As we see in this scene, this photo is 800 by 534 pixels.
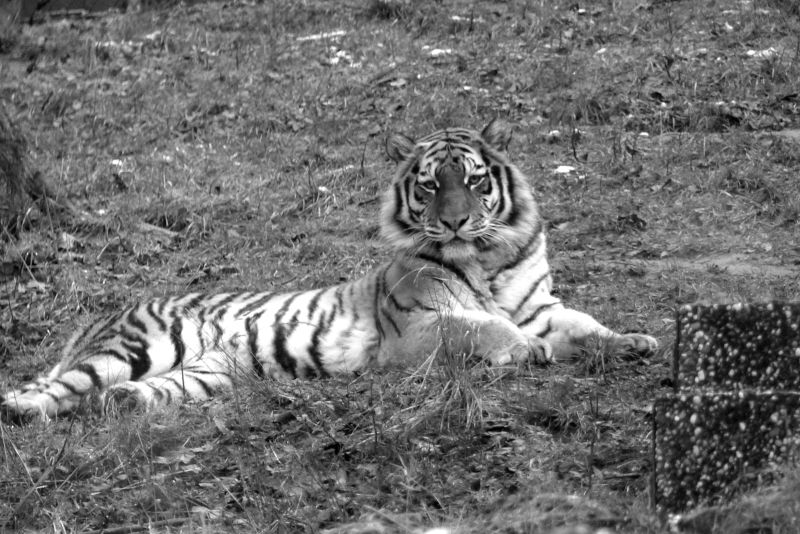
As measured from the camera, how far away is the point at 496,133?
580cm

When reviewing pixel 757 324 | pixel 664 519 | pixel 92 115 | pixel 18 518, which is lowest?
pixel 92 115

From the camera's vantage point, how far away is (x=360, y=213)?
7.79m

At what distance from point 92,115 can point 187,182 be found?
1.90 m

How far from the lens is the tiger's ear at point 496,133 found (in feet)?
19.0

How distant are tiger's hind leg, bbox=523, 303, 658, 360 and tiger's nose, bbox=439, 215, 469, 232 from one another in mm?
544

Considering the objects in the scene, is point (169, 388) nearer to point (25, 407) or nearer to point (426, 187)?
point (25, 407)

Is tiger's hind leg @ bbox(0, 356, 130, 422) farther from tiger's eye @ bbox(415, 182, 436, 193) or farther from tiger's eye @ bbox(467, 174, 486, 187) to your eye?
tiger's eye @ bbox(467, 174, 486, 187)

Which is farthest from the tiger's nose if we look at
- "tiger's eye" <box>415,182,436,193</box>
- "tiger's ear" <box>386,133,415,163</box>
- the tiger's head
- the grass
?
the grass

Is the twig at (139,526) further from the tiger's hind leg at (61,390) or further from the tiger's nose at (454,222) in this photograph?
the tiger's nose at (454,222)

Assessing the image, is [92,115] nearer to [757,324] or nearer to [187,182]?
[187,182]

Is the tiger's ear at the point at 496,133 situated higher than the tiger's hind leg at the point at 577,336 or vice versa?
the tiger's ear at the point at 496,133

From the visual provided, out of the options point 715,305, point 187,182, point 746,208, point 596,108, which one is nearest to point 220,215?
point 187,182

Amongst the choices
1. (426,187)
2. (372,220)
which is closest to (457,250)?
(426,187)

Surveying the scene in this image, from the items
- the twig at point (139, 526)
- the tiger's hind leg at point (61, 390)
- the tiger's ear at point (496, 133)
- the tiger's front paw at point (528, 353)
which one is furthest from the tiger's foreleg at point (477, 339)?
the twig at point (139, 526)
